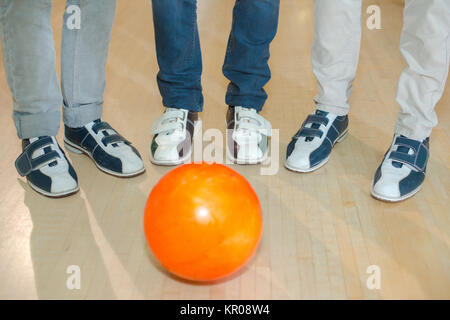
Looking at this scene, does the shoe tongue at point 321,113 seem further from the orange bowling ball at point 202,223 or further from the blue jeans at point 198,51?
the orange bowling ball at point 202,223

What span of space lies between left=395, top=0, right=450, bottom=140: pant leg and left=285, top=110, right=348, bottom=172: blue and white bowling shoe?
220 mm

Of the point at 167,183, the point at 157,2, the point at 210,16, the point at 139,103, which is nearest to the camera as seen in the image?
the point at 167,183

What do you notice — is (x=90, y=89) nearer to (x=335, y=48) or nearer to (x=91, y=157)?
(x=91, y=157)

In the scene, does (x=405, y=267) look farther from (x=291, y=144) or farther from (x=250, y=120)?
(x=250, y=120)

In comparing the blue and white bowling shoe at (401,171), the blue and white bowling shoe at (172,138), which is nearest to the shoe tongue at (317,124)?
the blue and white bowling shoe at (401,171)

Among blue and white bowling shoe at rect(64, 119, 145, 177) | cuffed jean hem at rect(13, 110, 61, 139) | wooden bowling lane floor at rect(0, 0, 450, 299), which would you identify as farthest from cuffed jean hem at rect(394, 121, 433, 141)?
cuffed jean hem at rect(13, 110, 61, 139)

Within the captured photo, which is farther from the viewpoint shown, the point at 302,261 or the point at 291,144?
the point at 291,144

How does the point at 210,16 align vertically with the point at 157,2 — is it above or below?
below

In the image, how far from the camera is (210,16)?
273 centimetres

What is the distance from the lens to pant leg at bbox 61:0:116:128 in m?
1.31

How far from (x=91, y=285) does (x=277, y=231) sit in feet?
1.55

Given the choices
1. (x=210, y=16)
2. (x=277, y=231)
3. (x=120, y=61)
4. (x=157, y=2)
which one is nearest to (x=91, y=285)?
(x=277, y=231)

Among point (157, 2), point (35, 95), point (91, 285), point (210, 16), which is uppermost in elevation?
point (157, 2)

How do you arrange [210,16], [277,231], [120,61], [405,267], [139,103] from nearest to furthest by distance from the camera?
[405,267], [277,231], [139,103], [120,61], [210,16]
